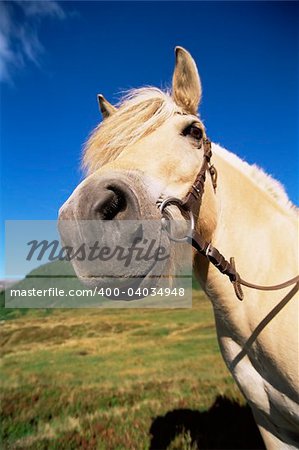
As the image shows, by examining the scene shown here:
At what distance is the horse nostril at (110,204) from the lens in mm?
2273

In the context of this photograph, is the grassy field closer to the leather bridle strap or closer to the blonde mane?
the leather bridle strap

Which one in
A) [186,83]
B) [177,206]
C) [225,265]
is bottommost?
[225,265]

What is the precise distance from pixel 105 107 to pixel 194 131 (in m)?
1.07

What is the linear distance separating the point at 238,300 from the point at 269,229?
26.9 inches

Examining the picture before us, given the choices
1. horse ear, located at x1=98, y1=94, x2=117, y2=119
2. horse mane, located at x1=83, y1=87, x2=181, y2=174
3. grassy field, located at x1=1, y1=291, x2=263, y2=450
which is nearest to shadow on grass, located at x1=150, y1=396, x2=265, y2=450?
grassy field, located at x1=1, y1=291, x2=263, y2=450

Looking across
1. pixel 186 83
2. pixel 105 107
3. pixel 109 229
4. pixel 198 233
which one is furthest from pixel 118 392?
pixel 186 83

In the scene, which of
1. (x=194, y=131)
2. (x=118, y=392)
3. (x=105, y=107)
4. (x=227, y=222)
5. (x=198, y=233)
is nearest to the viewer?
(x=198, y=233)

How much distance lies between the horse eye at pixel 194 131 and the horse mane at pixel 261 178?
55cm

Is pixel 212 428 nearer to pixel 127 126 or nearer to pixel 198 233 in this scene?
pixel 198 233

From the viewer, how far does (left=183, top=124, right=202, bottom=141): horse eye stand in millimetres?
2843

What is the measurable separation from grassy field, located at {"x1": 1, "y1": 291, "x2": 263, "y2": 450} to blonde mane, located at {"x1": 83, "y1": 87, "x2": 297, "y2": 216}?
4.04m

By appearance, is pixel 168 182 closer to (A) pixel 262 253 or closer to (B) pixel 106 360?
(A) pixel 262 253

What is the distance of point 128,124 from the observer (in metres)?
2.81

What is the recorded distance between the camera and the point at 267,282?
2.95 m
